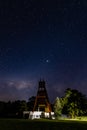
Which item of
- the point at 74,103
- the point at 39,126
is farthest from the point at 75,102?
the point at 39,126

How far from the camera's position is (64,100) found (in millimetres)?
72062

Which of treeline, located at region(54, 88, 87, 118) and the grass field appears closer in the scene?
the grass field

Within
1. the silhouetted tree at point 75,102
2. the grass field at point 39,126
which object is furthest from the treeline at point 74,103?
the grass field at point 39,126

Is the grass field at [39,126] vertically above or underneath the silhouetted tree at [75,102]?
underneath

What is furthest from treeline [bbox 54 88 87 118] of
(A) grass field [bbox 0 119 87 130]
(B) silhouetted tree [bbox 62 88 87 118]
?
(A) grass field [bbox 0 119 87 130]

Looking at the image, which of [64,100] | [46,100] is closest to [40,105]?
[46,100]

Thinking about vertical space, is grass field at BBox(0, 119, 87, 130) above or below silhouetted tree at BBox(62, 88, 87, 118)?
below

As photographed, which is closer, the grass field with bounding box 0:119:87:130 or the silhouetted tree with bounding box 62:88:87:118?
the grass field with bounding box 0:119:87:130

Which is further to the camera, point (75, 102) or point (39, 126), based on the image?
point (75, 102)

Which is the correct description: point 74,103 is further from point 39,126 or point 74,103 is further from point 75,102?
point 39,126

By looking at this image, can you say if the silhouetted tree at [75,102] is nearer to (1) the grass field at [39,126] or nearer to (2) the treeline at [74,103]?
(2) the treeline at [74,103]

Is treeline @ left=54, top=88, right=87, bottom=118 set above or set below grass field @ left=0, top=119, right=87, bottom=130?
above

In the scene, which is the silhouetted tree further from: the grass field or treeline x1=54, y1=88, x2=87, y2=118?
the grass field

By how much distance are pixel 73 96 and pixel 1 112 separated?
80.3 feet
